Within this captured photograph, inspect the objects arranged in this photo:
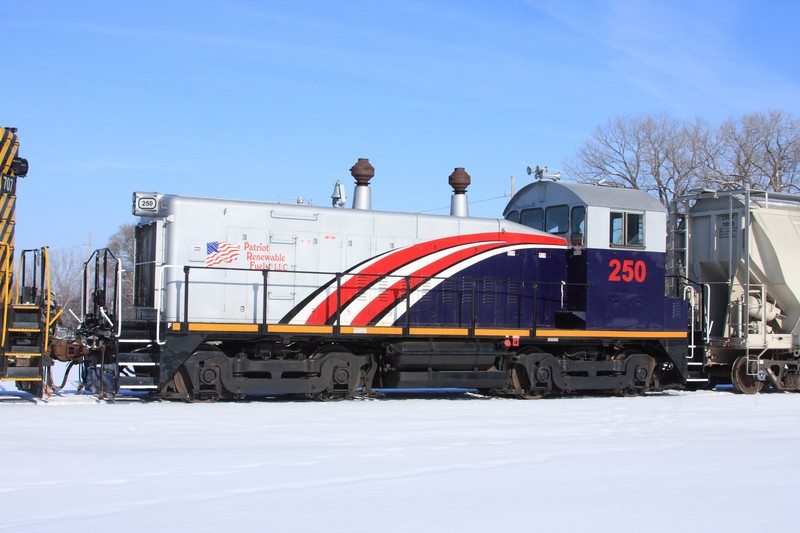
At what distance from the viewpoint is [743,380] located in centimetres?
1695

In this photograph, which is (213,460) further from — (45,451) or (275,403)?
(275,403)

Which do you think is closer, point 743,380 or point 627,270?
point 627,270

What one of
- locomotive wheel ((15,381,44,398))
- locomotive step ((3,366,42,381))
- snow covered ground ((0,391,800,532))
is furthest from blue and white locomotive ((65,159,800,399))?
snow covered ground ((0,391,800,532))

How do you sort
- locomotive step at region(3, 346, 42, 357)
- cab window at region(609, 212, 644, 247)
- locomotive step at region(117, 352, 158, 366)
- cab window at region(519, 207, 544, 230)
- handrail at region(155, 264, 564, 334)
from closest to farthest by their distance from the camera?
locomotive step at region(3, 346, 42, 357) < locomotive step at region(117, 352, 158, 366) < handrail at region(155, 264, 564, 334) < cab window at region(609, 212, 644, 247) < cab window at region(519, 207, 544, 230)

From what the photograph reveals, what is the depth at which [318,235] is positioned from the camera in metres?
13.9

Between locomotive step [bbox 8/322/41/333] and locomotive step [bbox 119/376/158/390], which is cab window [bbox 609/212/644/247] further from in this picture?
locomotive step [bbox 8/322/41/333]

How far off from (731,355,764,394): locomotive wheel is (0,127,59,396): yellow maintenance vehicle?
1237cm

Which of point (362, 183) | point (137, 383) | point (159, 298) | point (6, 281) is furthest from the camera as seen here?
point (362, 183)

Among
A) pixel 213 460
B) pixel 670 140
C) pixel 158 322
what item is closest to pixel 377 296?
pixel 158 322

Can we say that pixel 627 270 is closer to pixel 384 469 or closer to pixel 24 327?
pixel 384 469

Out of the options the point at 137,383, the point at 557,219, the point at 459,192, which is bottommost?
the point at 137,383

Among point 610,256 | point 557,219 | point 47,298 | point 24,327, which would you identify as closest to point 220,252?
point 47,298

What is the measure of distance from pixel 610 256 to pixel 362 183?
4.52 m

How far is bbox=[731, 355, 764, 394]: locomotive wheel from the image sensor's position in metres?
16.8
